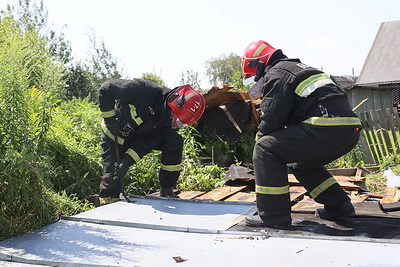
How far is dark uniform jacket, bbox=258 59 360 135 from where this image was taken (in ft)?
12.9

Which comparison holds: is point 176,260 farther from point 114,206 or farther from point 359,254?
point 114,206

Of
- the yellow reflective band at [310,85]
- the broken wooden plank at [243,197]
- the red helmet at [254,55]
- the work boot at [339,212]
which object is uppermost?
the red helmet at [254,55]

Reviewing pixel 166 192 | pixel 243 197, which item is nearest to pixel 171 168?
pixel 166 192

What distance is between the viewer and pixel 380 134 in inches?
392

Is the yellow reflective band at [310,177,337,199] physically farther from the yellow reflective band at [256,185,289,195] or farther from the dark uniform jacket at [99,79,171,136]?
the dark uniform jacket at [99,79,171,136]

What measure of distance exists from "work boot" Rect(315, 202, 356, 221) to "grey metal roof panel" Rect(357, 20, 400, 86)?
12191 millimetres

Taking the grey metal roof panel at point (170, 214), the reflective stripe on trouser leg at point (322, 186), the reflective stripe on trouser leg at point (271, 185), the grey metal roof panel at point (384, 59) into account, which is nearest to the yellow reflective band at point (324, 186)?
the reflective stripe on trouser leg at point (322, 186)

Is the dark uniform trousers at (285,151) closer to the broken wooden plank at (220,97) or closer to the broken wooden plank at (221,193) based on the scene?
the broken wooden plank at (221,193)

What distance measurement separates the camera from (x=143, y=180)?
664 cm

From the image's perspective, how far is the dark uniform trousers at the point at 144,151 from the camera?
217 inches

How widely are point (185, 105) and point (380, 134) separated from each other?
6.37 meters

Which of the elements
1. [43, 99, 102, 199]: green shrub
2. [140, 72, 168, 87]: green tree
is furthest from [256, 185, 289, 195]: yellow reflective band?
[140, 72, 168, 87]: green tree

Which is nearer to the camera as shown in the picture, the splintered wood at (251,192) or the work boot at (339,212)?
the work boot at (339,212)

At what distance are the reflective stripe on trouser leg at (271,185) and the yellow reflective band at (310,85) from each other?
490 millimetres
